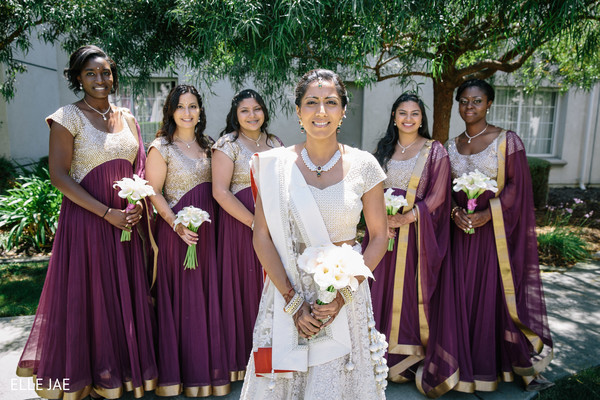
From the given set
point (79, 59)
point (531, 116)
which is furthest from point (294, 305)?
point (531, 116)

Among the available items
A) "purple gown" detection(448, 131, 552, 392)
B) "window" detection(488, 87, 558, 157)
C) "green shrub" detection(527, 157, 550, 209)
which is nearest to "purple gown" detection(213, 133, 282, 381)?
"purple gown" detection(448, 131, 552, 392)

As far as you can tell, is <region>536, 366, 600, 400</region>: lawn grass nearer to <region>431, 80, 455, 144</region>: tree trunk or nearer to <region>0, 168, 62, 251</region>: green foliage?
<region>431, 80, 455, 144</region>: tree trunk

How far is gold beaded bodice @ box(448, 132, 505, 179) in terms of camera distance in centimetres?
330

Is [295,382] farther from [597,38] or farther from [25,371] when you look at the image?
[597,38]

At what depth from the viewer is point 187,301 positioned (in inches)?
126

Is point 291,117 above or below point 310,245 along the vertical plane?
→ above

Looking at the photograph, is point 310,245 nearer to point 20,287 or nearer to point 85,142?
point 85,142

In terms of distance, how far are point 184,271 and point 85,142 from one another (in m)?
1.11

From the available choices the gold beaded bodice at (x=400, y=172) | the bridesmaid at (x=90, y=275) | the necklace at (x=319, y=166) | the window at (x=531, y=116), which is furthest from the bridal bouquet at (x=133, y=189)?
the window at (x=531, y=116)

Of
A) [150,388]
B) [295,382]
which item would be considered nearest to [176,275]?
[150,388]

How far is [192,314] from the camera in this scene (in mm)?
3174

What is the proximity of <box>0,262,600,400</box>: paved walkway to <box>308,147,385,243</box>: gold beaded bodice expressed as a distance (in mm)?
1759

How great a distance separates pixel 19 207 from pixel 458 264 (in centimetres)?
618

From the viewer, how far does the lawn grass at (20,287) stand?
4.62m
